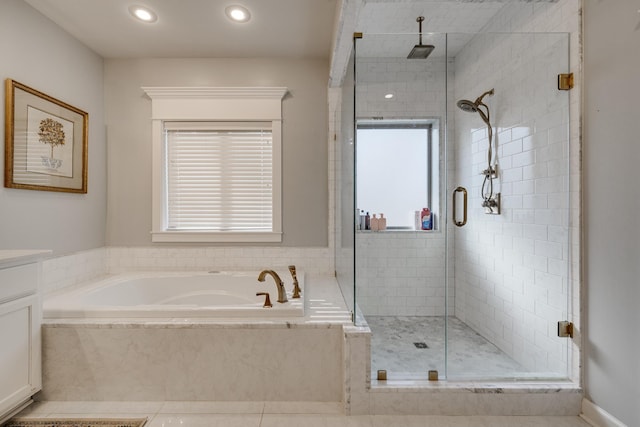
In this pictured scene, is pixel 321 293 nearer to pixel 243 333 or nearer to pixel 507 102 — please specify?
pixel 243 333

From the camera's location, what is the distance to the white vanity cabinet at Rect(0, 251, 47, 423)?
1.53m

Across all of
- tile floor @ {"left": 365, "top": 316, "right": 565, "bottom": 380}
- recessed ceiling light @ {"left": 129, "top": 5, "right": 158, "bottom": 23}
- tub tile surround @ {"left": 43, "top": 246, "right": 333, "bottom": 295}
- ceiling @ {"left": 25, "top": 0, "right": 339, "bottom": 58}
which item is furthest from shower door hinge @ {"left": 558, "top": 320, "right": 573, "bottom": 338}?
recessed ceiling light @ {"left": 129, "top": 5, "right": 158, "bottom": 23}

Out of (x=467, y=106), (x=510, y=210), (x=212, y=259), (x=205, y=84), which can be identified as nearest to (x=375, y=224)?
(x=510, y=210)

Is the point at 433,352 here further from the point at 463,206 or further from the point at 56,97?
the point at 56,97

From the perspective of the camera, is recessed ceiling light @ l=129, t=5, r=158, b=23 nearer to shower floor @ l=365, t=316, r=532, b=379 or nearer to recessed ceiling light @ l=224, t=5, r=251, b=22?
recessed ceiling light @ l=224, t=5, r=251, b=22

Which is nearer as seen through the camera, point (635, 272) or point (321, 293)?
point (635, 272)

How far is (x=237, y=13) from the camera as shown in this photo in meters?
2.26

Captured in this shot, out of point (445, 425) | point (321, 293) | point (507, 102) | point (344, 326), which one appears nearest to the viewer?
point (445, 425)

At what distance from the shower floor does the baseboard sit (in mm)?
275

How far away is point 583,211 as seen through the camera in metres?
1.68

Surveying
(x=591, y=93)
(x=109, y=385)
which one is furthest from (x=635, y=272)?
(x=109, y=385)

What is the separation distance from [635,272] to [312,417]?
1649 millimetres

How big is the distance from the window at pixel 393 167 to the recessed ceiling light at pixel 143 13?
5.45 feet

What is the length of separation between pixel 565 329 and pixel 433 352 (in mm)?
717
